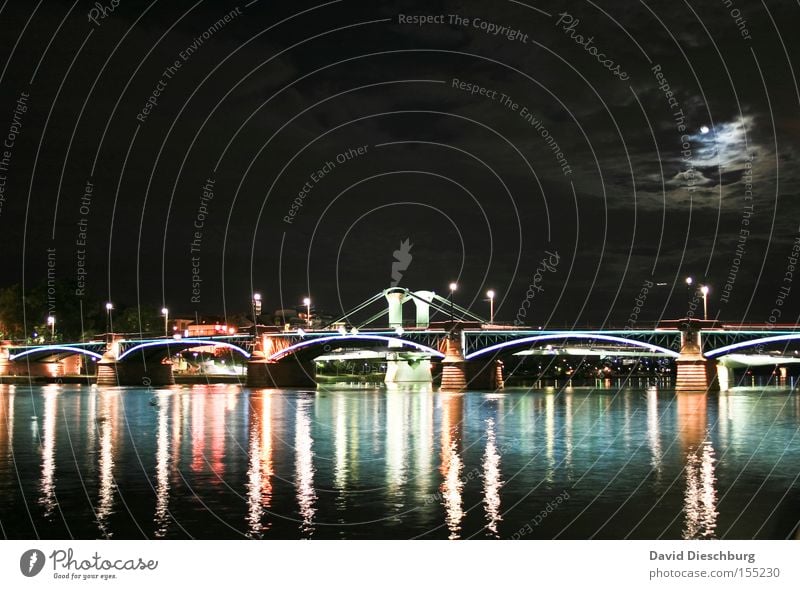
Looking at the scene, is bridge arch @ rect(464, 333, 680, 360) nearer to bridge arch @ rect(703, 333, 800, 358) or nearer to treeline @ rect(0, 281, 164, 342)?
bridge arch @ rect(703, 333, 800, 358)

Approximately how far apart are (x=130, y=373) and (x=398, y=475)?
3959 inches

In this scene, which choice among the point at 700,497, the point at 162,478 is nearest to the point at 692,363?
the point at 700,497

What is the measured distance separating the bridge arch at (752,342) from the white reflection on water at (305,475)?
43812 mm

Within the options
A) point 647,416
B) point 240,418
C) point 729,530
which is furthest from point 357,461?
point 647,416

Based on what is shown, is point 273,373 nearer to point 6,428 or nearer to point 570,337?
point 570,337

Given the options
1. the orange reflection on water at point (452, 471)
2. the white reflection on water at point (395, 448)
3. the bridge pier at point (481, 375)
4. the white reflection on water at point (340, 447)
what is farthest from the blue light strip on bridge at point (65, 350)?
the orange reflection on water at point (452, 471)

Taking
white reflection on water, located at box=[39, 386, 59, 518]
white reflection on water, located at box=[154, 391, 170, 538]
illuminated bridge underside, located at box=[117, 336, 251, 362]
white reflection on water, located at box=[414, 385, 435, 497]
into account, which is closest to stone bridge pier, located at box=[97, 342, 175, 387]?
illuminated bridge underside, located at box=[117, 336, 251, 362]

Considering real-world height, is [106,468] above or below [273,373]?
below

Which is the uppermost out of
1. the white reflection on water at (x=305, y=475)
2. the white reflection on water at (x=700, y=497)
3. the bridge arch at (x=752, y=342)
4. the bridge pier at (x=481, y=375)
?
the bridge arch at (x=752, y=342)

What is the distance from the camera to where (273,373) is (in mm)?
112625

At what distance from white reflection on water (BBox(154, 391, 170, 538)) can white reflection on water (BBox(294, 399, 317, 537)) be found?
319cm

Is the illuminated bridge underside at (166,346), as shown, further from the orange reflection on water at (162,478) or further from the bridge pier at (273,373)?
the orange reflection on water at (162,478)

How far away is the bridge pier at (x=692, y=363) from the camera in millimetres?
92875
